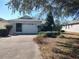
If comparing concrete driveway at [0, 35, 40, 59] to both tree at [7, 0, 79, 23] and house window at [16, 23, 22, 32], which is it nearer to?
tree at [7, 0, 79, 23]

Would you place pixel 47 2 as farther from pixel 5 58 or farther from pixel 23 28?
pixel 23 28

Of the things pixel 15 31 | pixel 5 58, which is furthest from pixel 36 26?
pixel 5 58

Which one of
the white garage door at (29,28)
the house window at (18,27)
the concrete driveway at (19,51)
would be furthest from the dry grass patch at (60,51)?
the house window at (18,27)

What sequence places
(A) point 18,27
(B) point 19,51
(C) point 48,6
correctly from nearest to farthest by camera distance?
(C) point 48,6, (B) point 19,51, (A) point 18,27

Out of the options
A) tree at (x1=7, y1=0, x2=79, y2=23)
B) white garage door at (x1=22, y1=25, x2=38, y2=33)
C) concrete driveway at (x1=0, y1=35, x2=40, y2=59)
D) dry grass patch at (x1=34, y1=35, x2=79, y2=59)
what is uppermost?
tree at (x1=7, y1=0, x2=79, y2=23)

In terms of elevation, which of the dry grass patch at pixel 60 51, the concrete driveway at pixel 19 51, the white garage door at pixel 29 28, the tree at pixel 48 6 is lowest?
the concrete driveway at pixel 19 51

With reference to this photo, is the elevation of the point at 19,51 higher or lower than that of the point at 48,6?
lower

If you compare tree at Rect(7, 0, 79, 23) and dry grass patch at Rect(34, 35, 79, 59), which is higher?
tree at Rect(7, 0, 79, 23)

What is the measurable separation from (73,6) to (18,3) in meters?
3.66

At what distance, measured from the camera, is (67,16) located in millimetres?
16359

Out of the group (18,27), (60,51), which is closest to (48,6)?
(60,51)

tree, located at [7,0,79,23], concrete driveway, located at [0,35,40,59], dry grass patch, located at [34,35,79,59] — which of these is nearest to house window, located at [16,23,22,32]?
concrete driveway, located at [0,35,40,59]

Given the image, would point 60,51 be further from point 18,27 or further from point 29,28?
point 18,27

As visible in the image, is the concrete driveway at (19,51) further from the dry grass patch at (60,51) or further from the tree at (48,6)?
the tree at (48,6)
